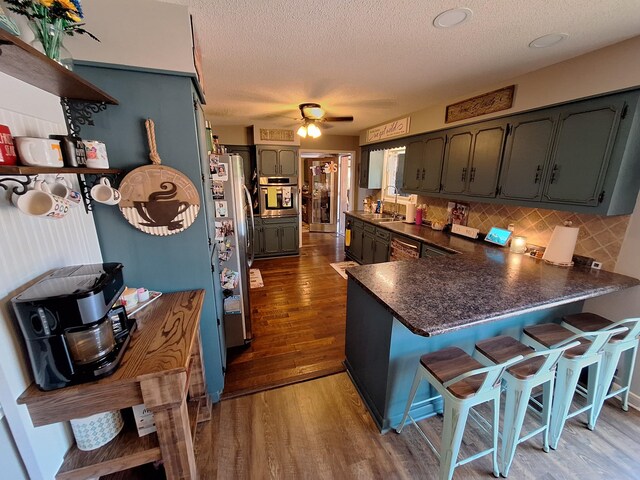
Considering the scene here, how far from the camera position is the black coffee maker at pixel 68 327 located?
88 centimetres

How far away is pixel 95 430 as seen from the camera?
1133mm

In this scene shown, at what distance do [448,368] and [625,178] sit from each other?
70.1 inches

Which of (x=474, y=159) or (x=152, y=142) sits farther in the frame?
(x=474, y=159)

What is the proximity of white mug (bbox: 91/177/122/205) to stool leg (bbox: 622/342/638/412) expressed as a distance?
325 cm

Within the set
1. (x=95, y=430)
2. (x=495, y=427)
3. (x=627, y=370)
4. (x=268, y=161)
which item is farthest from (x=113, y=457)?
(x=268, y=161)

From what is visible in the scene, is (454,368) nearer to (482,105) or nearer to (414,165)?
(482,105)

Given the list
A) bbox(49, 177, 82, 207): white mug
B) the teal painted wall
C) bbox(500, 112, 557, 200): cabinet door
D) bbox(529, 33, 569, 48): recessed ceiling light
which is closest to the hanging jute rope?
the teal painted wall

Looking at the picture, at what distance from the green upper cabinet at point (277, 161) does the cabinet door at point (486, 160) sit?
302 cm

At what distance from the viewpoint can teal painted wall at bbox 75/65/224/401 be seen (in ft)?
4.38

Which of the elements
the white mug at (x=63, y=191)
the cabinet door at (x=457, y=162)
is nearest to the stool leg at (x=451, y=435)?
the white mug at (x=63, y=191)

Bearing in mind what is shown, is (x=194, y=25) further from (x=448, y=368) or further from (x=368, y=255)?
(x=368, y=255)

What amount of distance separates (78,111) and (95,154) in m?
0.27

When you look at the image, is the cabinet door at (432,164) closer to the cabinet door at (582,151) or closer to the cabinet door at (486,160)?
the cabinet door at (486,160)

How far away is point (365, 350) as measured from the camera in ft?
6.07
